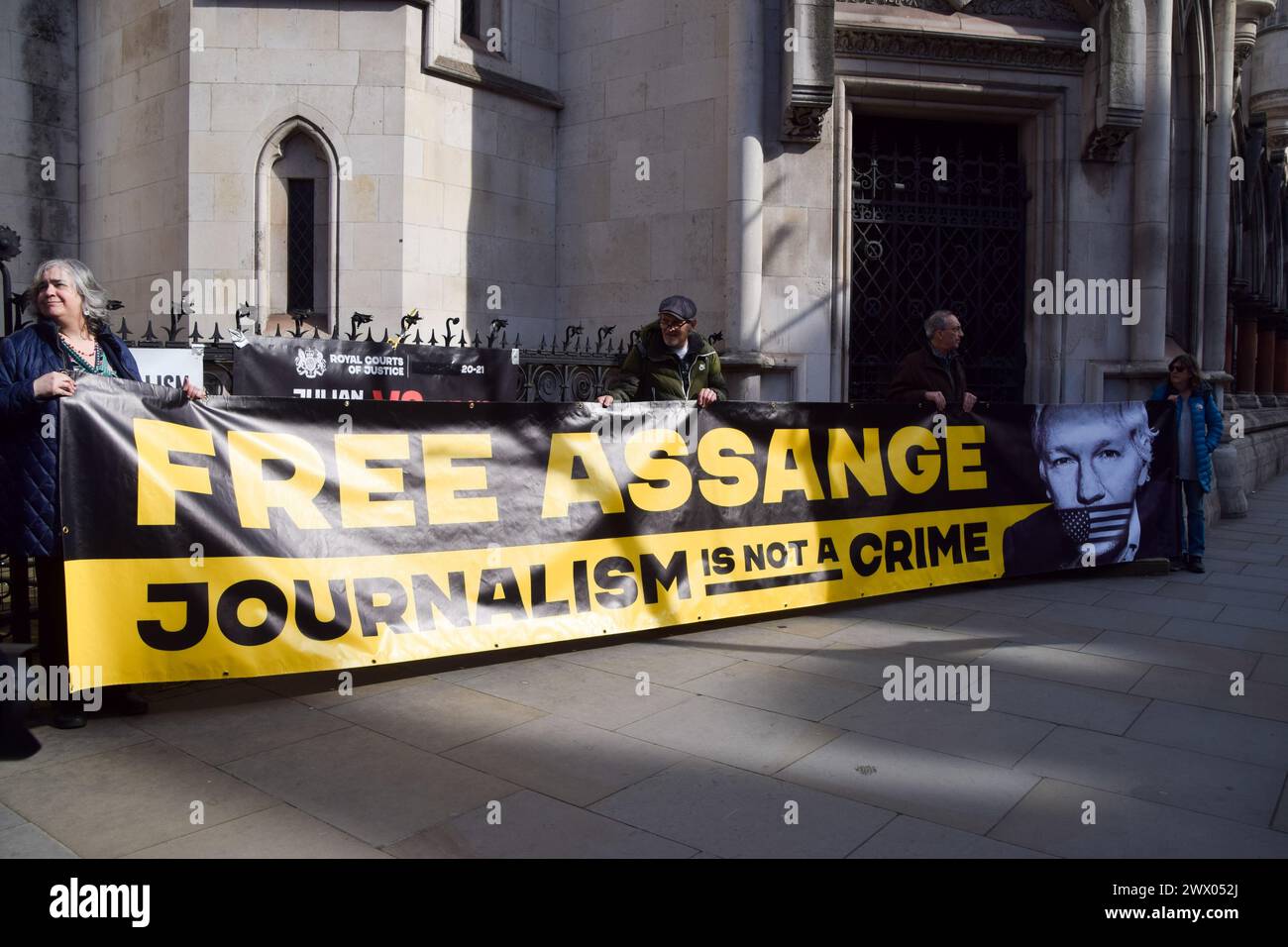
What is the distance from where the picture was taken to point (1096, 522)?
894 centimetres

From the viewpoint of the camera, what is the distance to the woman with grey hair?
15.6 ft

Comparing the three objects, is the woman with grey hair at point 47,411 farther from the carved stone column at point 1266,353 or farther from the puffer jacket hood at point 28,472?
the carved stone column at point 1266,353

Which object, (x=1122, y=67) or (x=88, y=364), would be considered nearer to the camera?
(x=88, y=364)

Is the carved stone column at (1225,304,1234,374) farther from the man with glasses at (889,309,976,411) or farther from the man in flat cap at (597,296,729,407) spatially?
the man in flat cap at (597,296,729,407)

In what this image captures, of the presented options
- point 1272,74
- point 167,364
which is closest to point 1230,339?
point 1272,74

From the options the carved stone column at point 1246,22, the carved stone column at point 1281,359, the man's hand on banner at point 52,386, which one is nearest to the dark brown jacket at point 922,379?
the man's hand on banner at point 52,386

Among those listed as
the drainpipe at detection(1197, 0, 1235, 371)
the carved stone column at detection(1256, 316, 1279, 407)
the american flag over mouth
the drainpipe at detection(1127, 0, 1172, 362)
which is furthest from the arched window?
the carved stone column at detection(1256, 316, 1279, 407)

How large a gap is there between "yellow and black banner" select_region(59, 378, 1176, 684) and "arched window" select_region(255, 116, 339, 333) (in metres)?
6.37

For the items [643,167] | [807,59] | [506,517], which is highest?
[807,59]

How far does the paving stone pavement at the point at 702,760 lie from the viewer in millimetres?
3633

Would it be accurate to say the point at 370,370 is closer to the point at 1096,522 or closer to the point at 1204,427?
the point at 1096,522

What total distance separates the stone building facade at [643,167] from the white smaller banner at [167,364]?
10.4 feet

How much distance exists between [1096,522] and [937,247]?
448 centimetres
